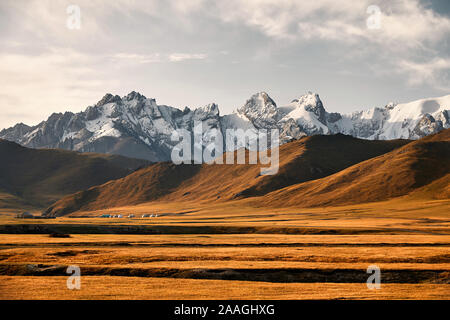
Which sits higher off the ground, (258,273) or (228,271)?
(228,271)

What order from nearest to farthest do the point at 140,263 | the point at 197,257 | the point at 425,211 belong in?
the point at 140,263 → the point at 197,257 → the point at 425,211

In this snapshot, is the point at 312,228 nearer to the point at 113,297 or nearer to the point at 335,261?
the point at 335,261

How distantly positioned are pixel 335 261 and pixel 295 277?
10.8m

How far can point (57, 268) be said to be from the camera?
55812 mm

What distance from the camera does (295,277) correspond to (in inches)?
2125

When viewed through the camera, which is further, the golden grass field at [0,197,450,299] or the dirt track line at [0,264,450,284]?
the dirt track line at [0,264,450,284]

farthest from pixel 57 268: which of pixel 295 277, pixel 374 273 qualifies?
pixel 374 273

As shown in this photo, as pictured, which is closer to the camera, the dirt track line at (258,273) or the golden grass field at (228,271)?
the golden grass field at (228,271)
